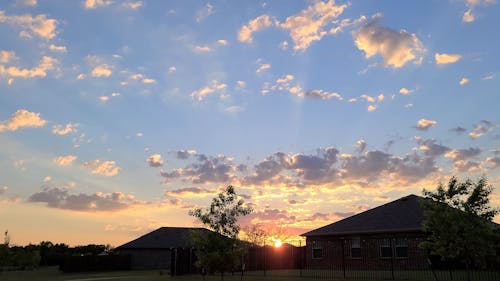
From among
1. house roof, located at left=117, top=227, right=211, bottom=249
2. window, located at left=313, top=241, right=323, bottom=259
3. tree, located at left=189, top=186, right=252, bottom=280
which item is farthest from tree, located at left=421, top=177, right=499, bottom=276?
house roof, located at left=117, top=227, right=211, bottom=249

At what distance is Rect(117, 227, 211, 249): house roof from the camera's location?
193 ft

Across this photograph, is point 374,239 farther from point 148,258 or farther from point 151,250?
point 148,258

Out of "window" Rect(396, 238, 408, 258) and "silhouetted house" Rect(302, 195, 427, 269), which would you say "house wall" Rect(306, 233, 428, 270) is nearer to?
"silhouetted house" Rect(302, 195, 427, 269)

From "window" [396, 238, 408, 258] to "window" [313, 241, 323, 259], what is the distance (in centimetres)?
721

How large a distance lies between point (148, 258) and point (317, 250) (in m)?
24.8

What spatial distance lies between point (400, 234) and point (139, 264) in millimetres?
33634

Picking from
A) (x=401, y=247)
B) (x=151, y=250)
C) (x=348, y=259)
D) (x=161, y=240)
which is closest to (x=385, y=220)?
(x=401, y=247)

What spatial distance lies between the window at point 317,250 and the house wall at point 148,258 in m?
22.3

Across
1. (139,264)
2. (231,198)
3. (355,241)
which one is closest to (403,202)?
(355,241)

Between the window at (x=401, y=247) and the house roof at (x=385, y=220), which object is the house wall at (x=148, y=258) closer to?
the house roof at (x=385, y=220)

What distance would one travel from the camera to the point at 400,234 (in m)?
37.4

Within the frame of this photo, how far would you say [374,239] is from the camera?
39062 millimetres

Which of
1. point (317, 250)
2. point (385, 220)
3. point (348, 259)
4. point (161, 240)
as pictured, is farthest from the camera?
point (161, 240)

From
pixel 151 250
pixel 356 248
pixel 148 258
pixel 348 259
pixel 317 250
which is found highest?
pixel 356 248
